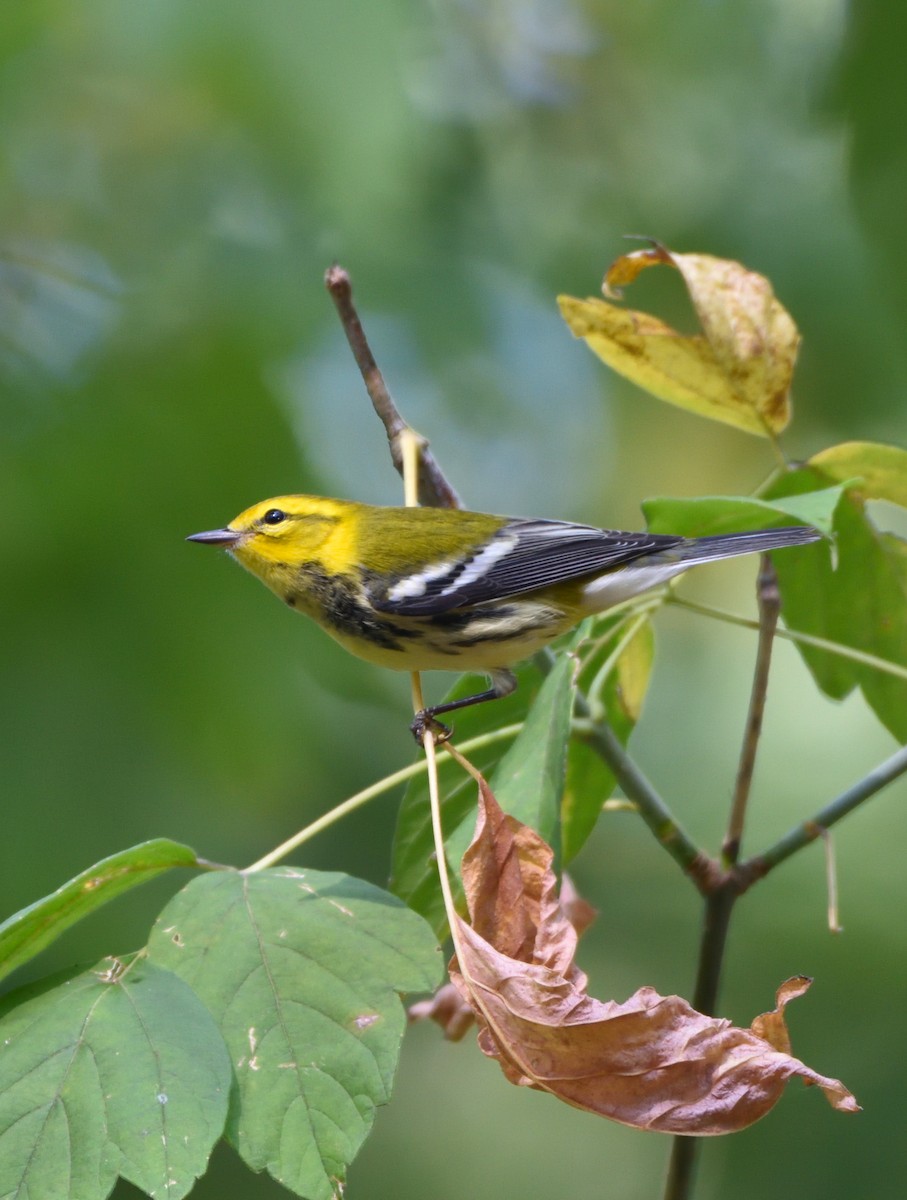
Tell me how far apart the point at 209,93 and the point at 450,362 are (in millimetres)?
1217

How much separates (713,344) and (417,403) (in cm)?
311

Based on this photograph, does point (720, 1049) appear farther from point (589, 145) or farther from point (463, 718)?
point (589, 145)

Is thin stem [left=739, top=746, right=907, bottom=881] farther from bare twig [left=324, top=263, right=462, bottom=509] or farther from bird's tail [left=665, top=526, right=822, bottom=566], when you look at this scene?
bare twig [left=324, top=263, right=462, bottom=509]

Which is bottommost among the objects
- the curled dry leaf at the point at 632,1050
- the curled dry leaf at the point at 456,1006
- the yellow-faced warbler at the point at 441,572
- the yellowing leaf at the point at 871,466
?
the curled dry leaf at the point at 456,1006

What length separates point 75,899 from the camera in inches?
48.1

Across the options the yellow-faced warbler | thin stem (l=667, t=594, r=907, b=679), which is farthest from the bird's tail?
thin stem (l=667, t=594, r=907, b=679)

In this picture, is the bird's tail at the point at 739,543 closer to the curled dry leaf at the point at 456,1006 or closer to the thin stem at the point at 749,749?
the thin stem at the point at 749,749

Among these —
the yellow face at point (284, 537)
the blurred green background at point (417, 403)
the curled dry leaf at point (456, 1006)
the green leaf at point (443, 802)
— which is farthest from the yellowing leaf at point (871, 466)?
the blurred green background at point (417, 403)

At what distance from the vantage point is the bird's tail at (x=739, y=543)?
1704mm

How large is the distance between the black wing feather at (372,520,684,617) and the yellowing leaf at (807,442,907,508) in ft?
1.77

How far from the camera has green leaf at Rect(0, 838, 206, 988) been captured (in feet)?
3.88

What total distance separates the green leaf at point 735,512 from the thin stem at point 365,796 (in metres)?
0.32

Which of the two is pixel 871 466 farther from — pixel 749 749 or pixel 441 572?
pixel 441 572

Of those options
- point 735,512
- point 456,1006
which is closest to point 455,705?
point 456,1006
